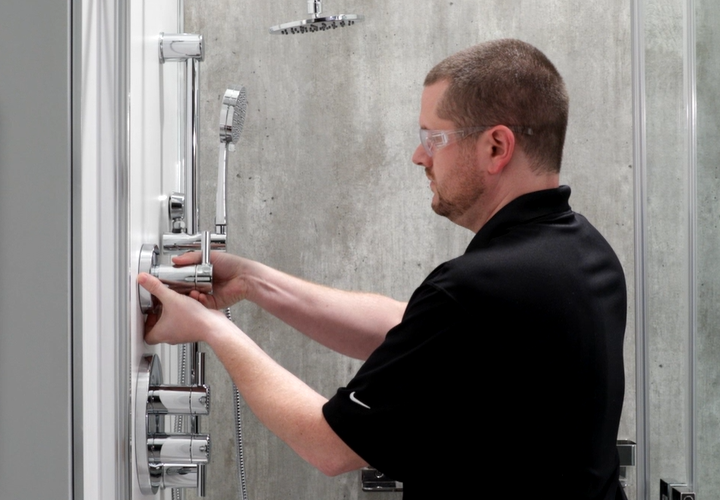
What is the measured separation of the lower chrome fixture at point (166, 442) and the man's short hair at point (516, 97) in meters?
0.60

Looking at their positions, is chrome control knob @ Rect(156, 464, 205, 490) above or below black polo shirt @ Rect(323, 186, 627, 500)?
below

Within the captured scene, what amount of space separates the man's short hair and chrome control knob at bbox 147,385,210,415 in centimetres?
58

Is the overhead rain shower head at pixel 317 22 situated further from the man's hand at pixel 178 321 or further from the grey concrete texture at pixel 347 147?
the man's hand at pixel 178 321

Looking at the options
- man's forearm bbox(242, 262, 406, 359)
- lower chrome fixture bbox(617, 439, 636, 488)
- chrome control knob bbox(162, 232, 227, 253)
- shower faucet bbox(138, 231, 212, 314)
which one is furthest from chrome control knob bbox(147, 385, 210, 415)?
lower chrome fixture bbox(617, 439, 636, 488)

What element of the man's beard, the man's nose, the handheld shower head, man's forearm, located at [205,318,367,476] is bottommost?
man's forearm, located at [205,318,367,476]

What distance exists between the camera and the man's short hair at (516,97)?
3.90 ft

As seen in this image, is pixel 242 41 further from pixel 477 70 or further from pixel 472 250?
pixel 472 250

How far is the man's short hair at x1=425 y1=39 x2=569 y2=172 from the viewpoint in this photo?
119 centimetres

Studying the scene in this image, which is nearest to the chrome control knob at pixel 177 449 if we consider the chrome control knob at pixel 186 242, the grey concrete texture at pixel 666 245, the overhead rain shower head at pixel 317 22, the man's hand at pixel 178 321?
the man's hand at pixel 178 321

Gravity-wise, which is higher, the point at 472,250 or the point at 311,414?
the point at 472,250

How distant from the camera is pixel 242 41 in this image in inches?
75.9

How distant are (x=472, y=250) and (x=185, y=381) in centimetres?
59

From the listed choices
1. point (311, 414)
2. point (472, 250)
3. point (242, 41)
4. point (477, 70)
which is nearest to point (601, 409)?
point (472, 250)

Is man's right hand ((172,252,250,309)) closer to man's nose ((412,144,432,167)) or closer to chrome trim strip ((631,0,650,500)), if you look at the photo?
man's nose ((412,144,432,167))
